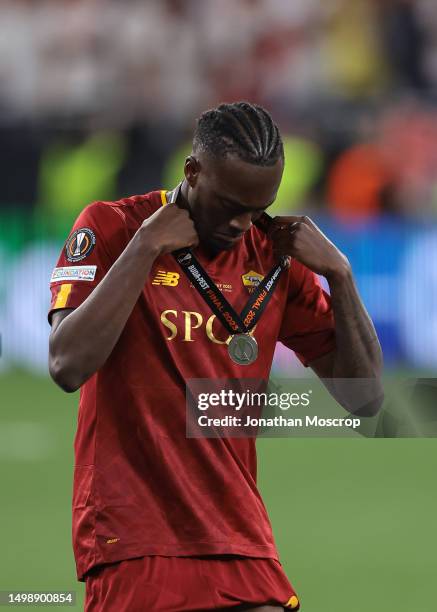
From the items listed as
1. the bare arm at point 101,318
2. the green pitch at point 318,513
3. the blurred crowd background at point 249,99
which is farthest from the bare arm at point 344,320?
the blurred crowd background at point 249,99

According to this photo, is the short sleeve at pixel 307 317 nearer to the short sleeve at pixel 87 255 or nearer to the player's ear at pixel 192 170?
the player's ear at pixel 192 170

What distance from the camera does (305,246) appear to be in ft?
11.5

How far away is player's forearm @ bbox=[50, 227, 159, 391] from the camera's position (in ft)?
10.3

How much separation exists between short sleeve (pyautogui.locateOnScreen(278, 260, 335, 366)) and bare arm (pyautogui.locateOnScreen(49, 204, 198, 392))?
0.50 m

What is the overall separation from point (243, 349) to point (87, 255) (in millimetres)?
474

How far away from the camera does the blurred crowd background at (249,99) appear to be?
1424cm

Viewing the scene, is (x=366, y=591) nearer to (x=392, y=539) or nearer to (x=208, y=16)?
(x=392, y=539)

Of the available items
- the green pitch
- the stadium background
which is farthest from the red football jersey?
the stadium background

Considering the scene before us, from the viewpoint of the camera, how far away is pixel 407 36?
17.0m

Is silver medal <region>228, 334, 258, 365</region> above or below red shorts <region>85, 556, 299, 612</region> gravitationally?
above

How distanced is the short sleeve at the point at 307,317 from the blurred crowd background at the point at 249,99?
10258 mm

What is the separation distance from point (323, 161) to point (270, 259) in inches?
473

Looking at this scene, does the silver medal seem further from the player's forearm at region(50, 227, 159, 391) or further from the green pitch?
the green pitch

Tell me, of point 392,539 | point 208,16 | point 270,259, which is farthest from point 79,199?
point 270,259
